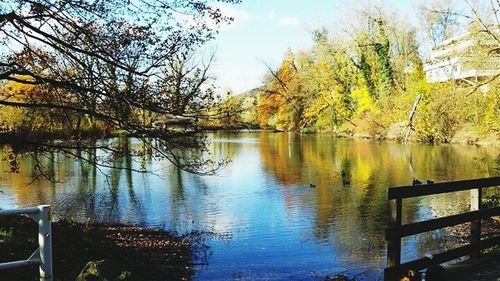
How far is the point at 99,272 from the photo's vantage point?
5.77 meters

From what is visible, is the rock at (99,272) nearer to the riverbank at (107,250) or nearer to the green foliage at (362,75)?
the riverbank at (107,250)

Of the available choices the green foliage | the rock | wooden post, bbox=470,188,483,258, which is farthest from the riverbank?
the green foliage

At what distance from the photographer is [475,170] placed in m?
26.5

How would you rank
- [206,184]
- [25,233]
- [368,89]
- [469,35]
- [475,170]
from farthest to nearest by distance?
[368,89] < [475,170] < [206,184] < [469,35] < [25,233]

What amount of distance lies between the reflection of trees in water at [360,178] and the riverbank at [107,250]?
389 centimetres

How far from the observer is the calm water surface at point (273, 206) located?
11.1m

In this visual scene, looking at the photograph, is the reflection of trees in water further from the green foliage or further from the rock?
the green foliage

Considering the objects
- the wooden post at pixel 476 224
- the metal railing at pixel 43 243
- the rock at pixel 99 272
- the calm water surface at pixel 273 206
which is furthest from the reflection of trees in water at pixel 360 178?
the metal railing at pixel 43 243

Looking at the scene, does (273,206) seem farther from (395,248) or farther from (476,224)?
(395,248)

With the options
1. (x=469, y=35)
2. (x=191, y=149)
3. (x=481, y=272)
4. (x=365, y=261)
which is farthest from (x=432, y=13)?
(x=481, y=272)

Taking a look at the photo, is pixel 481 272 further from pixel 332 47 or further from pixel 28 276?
pixel 332 47

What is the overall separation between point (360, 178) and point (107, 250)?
59.0ft

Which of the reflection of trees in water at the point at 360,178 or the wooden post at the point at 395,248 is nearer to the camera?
the wooden post at the point at 395,248

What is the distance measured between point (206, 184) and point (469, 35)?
13.3 meters
